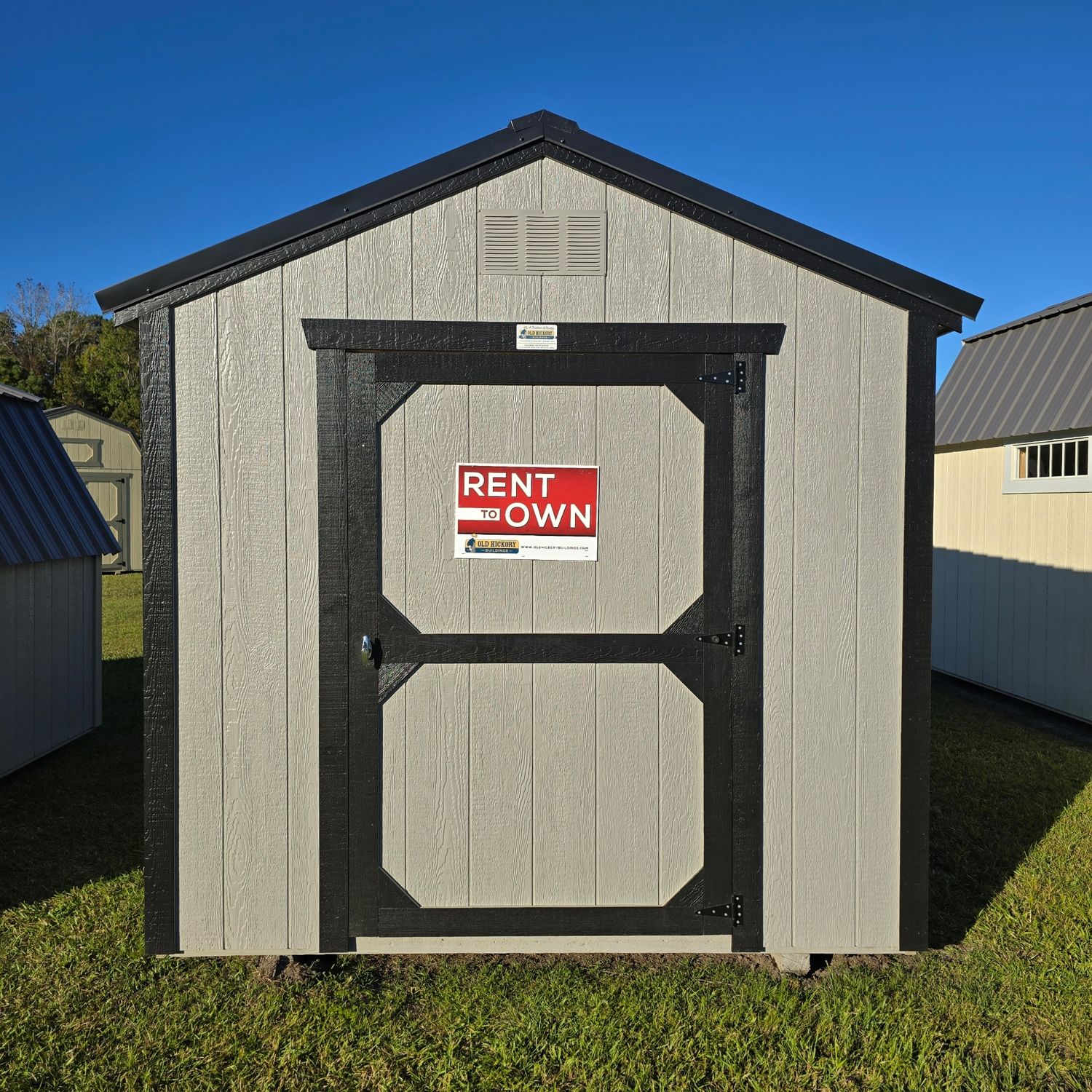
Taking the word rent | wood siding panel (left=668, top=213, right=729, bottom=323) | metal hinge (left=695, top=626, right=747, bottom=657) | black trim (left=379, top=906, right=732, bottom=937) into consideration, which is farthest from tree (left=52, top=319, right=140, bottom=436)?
metal hinge (left=695, top=626, right=747, bottom=657)

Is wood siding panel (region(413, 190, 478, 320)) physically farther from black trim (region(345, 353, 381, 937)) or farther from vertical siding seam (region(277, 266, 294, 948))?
vertical siding seam (region(277, 266, 294, 948))

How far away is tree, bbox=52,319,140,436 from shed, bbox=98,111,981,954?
30514 millimetres

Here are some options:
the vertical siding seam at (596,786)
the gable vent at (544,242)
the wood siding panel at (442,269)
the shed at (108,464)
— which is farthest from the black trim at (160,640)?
the shed at (108,464)

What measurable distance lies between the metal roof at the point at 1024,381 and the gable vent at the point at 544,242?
5647mm

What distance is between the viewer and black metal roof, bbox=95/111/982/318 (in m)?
3.02

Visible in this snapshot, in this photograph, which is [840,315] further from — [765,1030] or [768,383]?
[765,1030]

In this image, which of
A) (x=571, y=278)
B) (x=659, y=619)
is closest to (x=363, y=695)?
(x=659, y=619)

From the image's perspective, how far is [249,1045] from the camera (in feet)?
8.98

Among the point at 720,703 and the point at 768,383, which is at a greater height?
the point at 768,383

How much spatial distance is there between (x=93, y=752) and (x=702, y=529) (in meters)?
5.02

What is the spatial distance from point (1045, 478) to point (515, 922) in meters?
6.71

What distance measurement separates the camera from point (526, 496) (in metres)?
3.13

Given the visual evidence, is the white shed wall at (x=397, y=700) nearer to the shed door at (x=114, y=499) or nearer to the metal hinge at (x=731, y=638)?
the metal hinge at (x=731, y=638)

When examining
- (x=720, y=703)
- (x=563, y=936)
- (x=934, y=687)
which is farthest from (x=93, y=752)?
(x=934, y=687)
